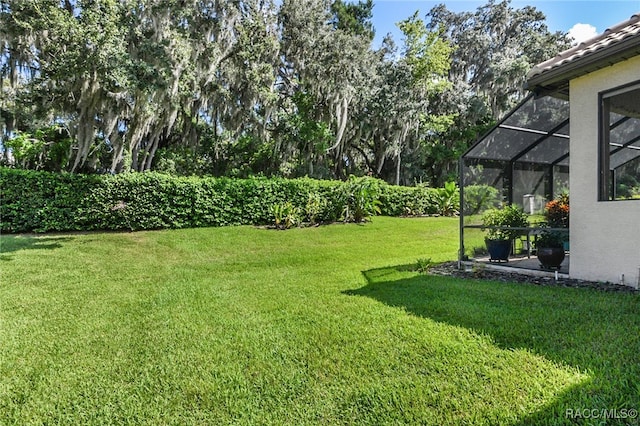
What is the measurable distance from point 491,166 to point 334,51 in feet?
30.1

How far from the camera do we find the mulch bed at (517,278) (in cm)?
400

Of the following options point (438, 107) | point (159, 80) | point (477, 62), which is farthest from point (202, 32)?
point (477, 62)

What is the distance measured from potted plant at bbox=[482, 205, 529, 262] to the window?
136 cm

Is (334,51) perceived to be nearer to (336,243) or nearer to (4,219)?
(336,243)

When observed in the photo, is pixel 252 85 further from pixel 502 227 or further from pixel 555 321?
pixel 555 321

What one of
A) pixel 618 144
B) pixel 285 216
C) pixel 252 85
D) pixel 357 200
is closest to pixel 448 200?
pixel 357 200

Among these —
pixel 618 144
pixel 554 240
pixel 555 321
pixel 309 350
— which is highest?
pixel 618 144

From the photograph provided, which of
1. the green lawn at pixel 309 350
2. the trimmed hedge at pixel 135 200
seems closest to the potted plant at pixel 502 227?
the green lawn at pixel 309 350

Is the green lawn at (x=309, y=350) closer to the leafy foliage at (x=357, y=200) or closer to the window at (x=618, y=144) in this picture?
the window at (x=618, y=144)

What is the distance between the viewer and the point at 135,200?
898 cm

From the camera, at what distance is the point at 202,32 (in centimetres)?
1094

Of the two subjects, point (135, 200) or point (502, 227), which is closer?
point (502, 227)

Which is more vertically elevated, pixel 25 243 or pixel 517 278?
pixel 25 243

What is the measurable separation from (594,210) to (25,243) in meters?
9.81
